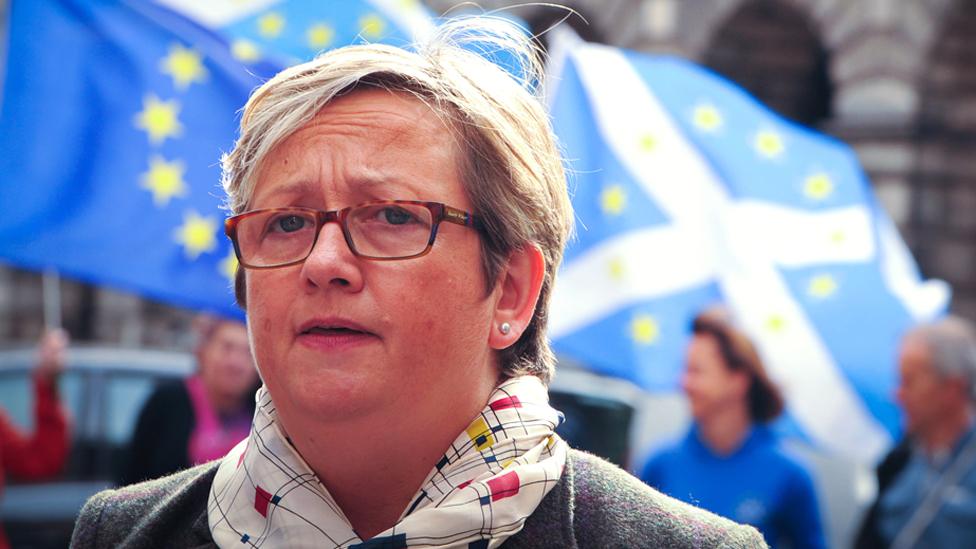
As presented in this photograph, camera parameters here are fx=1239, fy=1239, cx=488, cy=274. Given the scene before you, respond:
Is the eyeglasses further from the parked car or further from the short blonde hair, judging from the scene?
the parked car

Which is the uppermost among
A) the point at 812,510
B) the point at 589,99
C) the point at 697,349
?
the point at 589,99

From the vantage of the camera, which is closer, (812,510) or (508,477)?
(508,477)

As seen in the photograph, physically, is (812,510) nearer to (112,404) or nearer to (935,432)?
(935,432)

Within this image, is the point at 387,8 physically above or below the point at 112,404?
above

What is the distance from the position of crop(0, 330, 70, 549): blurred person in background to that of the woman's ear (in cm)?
291

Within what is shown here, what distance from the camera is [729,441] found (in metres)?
4.36

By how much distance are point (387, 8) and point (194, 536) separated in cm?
378

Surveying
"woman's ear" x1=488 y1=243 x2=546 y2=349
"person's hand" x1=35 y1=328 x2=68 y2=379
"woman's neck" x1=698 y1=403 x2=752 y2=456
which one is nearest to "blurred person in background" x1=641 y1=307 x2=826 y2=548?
"woman's neck" x1=698 y1=403 x2=752 y2=456

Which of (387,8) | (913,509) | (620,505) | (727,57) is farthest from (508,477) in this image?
(727,57)

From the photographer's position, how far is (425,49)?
2049mm

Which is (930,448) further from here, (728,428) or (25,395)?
(25,395)

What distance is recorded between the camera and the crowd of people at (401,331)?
1.83m

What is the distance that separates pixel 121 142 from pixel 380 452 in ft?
10.2

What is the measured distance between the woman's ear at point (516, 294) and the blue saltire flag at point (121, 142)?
2646mm
